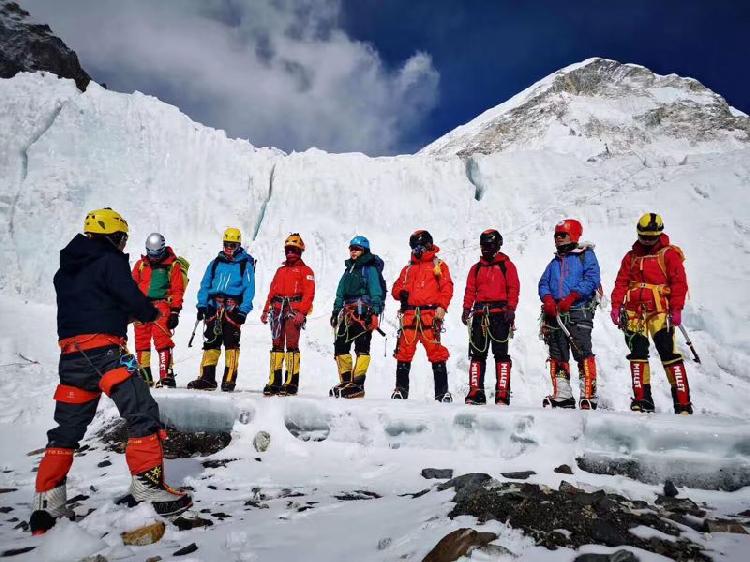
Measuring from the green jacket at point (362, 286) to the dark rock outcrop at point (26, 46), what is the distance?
76.8ft

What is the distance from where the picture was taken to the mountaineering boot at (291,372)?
5443mm

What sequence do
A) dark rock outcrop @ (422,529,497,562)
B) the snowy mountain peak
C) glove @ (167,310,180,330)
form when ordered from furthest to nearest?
the snowy mountain peak < glove @ (167,310,180,330) < dark rock outcrop @ (422,529,497,562)

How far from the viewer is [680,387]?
14.2 ft

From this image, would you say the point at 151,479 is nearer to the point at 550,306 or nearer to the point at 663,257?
the point at 550,306

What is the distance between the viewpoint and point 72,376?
293 cm

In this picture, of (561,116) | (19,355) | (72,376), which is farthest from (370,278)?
(561,116)

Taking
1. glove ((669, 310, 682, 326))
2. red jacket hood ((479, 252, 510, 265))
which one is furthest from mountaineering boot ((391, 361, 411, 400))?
glove ((669, 310, 682, 326))

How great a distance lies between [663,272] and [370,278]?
313cm

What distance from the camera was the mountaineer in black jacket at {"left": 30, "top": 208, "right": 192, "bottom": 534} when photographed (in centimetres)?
283

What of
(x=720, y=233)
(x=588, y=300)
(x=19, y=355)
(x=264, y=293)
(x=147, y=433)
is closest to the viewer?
(x=147, y=433)

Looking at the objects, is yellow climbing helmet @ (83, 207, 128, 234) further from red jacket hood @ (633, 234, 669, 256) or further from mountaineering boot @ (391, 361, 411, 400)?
red jacket hood @ (633, 234, 669, 256)

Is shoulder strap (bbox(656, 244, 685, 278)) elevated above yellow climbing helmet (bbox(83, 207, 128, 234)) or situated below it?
above

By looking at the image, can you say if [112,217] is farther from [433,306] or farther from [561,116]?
[561,116]

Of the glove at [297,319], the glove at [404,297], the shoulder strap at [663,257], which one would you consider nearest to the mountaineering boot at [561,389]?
the shoulder strap at [663,257]
